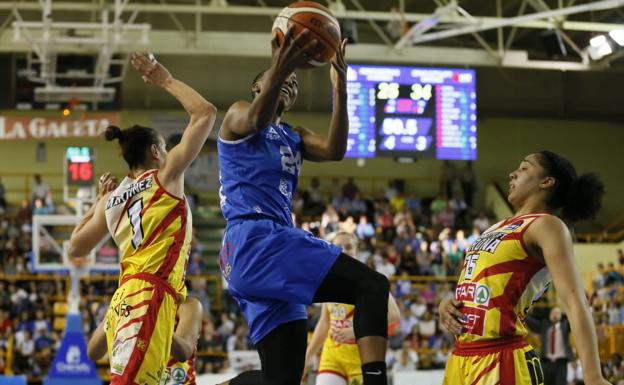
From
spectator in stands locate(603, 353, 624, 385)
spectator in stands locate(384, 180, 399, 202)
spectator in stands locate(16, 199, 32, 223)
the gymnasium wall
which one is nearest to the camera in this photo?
spectator in stands locate(603, 353, 624, 385)

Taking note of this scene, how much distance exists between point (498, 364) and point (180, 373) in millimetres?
2626

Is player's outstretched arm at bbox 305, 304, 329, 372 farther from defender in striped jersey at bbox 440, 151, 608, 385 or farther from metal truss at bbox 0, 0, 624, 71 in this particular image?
metal truss at bbox 0, 0, 624, 71

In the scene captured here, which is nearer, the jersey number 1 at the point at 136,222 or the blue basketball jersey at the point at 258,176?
the blue basketball jersey at the point at 258,176

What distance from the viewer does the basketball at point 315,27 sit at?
4.89 m

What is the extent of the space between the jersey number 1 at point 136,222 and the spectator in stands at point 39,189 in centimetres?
1972

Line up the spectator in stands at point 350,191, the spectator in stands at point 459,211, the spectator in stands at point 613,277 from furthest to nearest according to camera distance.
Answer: the spectator in stands at point 350,191
the spectator in stands at point 459,211
the spectator in stands at point 613,277

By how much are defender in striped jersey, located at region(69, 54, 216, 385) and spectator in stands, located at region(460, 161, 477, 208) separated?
21.9 m

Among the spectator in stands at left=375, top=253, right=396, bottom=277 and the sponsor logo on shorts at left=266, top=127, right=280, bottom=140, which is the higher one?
the sponsor logo on shorts at left=266, top=127, right=280, bottom=140

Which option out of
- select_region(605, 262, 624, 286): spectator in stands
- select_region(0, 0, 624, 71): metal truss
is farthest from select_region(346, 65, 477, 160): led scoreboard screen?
select_region(605, 262, 624, 286): spectator in stands

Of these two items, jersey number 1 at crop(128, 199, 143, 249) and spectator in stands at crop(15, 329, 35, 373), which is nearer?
jersey number 1 at crop(128, 199, 143, 249)

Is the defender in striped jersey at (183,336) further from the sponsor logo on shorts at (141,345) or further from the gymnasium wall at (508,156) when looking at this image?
the gymnasium wall at (508,156)

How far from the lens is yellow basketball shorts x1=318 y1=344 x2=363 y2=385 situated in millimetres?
9273

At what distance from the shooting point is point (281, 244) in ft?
16.0

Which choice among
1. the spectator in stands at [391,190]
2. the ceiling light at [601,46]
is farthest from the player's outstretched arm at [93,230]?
the spectator in stands at [391,190]
